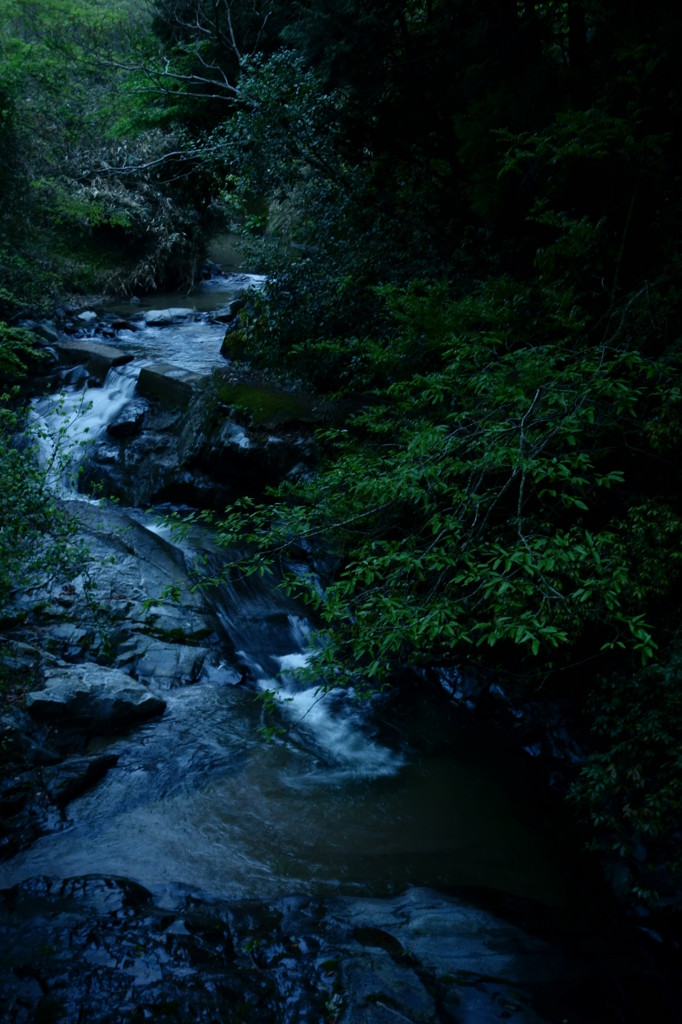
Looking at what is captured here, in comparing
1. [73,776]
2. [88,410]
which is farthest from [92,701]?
[88,410]

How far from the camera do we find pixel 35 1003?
3.51 meters

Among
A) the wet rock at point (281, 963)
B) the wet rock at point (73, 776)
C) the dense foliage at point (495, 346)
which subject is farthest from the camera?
the wet rock at point (73, 776)

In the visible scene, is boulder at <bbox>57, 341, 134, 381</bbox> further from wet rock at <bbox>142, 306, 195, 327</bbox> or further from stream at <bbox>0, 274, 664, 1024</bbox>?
stream at <bbox>0, 274, 664, 1024</bbox>

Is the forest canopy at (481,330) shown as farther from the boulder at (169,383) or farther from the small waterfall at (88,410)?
the small waterfall at (88,410)

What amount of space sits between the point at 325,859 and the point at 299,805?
2.02 feet

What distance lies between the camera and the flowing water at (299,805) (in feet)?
15.5

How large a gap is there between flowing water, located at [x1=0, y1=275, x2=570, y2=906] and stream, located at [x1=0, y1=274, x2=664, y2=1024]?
1 cm

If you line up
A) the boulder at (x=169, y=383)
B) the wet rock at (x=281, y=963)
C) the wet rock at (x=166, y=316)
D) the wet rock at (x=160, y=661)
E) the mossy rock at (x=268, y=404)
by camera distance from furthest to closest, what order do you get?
the wet rock at (x=166, y=316) < the boulder at (x=169, y=383) < the mossy rock at (x=268, y=404) < the wet rock at (x=160, y=661) < the wet rock at (x=281, y=963)

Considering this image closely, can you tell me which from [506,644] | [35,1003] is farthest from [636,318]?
[35,1003]

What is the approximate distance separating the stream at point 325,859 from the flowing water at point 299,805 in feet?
0.05

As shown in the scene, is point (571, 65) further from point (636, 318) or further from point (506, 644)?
point (506, 644)

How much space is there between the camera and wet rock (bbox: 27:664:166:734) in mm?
5766

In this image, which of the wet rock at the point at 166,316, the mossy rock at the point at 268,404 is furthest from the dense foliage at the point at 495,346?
the wet rock at the point at 166,316

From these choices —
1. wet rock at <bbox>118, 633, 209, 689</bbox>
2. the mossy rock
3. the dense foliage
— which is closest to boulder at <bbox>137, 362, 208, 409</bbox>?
the mossy rock
